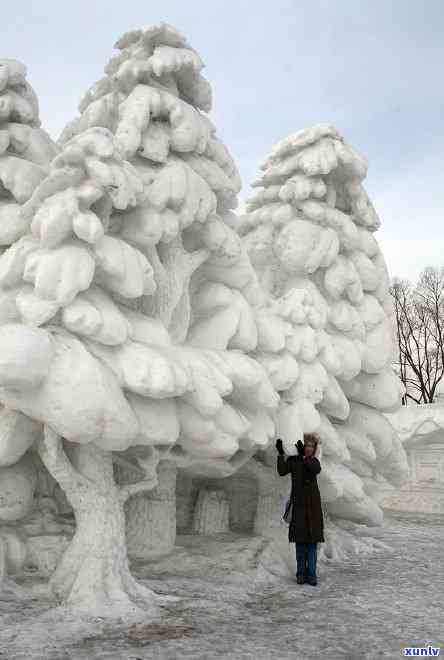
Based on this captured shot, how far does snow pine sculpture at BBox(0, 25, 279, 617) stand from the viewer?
4145 millimetres

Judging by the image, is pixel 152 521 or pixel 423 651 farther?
pixel 152 521

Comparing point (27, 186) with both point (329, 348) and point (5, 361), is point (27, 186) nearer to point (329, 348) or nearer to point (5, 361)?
point (5, 361)

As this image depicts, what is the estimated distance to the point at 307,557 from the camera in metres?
5.41

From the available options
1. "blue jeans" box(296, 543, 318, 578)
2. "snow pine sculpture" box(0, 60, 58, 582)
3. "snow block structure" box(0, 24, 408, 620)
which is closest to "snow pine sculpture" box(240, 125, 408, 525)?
"snow block structure" box(0, 24, 408, 620)

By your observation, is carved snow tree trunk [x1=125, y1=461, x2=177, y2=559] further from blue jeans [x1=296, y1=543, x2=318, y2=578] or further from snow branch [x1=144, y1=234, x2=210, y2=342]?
snow branch [x1=144, y1=234, x2=210, y2=342]

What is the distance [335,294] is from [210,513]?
8.46ft

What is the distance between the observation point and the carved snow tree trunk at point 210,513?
6.46m

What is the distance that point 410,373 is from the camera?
A: 22156 mm

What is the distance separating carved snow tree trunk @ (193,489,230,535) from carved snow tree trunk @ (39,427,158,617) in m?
1.87

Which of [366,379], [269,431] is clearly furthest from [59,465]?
[366,379]

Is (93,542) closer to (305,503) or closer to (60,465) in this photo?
(60,465)

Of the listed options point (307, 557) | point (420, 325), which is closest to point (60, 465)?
point (307, 557)

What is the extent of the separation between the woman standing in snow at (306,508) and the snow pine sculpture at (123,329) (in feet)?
1.07

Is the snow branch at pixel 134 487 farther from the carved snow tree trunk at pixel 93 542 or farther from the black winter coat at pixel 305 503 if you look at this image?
the black winter coat at pixel 305 503
